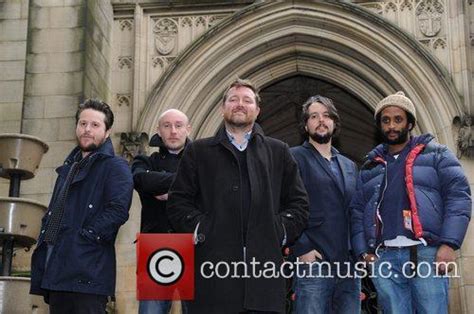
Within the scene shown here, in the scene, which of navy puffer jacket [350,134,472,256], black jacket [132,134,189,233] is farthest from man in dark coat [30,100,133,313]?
navy puffer jacket [350,134,472,256]

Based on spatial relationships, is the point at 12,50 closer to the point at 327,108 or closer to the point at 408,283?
the point at 327,108

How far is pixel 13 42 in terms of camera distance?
9398 mm

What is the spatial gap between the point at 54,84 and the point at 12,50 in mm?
766

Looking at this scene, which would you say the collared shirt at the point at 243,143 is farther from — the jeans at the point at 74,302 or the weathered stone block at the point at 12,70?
the weathered stone block at the point at 12,70

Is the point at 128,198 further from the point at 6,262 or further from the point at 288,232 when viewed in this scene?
the point at 6,262

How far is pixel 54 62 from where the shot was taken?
9148mm

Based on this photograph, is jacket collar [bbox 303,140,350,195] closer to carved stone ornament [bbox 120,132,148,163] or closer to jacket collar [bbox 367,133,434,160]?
jacket collar [bbox 367,133,434,160]

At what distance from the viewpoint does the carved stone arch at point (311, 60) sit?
9039 millimetres

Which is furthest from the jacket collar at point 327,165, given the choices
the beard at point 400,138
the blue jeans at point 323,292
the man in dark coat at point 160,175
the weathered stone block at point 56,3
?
the weathered stone block at point 56,3

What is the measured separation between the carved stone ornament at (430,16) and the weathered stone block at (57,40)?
156 inches

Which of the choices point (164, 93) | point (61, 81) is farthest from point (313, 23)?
point (61, 81)

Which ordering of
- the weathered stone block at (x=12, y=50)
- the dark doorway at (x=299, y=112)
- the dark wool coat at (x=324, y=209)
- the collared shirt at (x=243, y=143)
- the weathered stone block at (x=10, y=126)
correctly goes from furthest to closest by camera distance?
the dark doorway at (x=299, y=112), the weathered stone block at (x=12, y=50), the weathered stone block at (x=10, y=126), the dark wool coat at (x=324, y=209), the collared shirt at (x=243, y=143)

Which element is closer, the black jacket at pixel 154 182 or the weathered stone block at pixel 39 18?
the black jacket at pixel 154 182

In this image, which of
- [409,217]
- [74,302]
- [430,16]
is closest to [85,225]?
[74,302]
